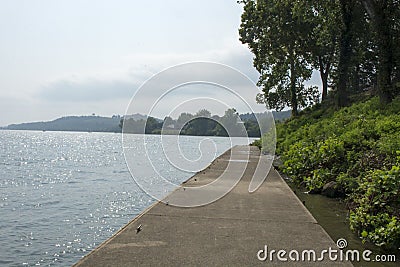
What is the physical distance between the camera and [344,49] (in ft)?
76.9

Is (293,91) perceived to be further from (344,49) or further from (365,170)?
(365,170)

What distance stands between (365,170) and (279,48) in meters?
24.2

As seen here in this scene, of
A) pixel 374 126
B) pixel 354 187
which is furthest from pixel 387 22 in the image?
pixel 354 187

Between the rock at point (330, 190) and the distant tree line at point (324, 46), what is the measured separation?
9055 mm

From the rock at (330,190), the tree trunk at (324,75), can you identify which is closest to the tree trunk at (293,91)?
the tree trunk at (324,75)

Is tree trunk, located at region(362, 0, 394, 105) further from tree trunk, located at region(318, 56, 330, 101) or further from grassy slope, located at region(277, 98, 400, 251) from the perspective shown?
tree trunk, located at region(318, 56, 330, 101)

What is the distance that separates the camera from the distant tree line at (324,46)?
18.1 m

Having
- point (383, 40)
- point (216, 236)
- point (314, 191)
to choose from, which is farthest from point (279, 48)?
point (216, 236)

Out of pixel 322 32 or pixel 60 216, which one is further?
pixel 322 32

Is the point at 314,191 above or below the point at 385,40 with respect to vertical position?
below

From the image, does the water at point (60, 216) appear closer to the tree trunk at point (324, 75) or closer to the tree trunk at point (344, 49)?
the tree trunk at point (344, 49)

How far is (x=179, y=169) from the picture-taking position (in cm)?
2623

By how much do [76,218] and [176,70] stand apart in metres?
6.34

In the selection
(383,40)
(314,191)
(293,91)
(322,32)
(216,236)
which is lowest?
(216,236)
